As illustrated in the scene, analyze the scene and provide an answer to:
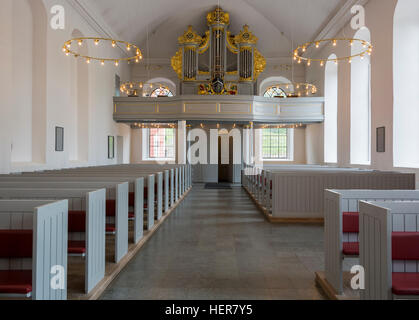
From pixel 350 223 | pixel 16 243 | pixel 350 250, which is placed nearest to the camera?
pixel 16 243

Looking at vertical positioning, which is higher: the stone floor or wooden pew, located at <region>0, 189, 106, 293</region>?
wooden pew, located at <region>0, 189, 106, 293</region>

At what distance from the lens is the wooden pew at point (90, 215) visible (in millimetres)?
3174

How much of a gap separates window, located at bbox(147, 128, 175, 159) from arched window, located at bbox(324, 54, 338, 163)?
7787mm

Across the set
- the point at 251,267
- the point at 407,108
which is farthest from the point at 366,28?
the point at 251,267

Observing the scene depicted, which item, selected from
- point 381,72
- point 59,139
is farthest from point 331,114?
point 59,139

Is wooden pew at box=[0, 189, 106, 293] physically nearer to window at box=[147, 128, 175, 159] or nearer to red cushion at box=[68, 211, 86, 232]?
red cushion at box=[68, 211, 86, 232]

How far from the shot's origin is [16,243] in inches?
105

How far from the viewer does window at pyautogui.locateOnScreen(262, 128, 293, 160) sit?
18938mm

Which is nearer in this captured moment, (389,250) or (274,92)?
(389,250)

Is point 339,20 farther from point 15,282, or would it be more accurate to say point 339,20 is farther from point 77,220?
point 15,282

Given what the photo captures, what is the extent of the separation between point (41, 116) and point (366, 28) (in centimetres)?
965

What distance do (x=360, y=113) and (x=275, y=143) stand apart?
6.93 m

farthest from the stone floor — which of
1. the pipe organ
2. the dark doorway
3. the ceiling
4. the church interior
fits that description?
the dark doorway

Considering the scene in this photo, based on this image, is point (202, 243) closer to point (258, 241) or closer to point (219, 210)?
point (258, 241)
